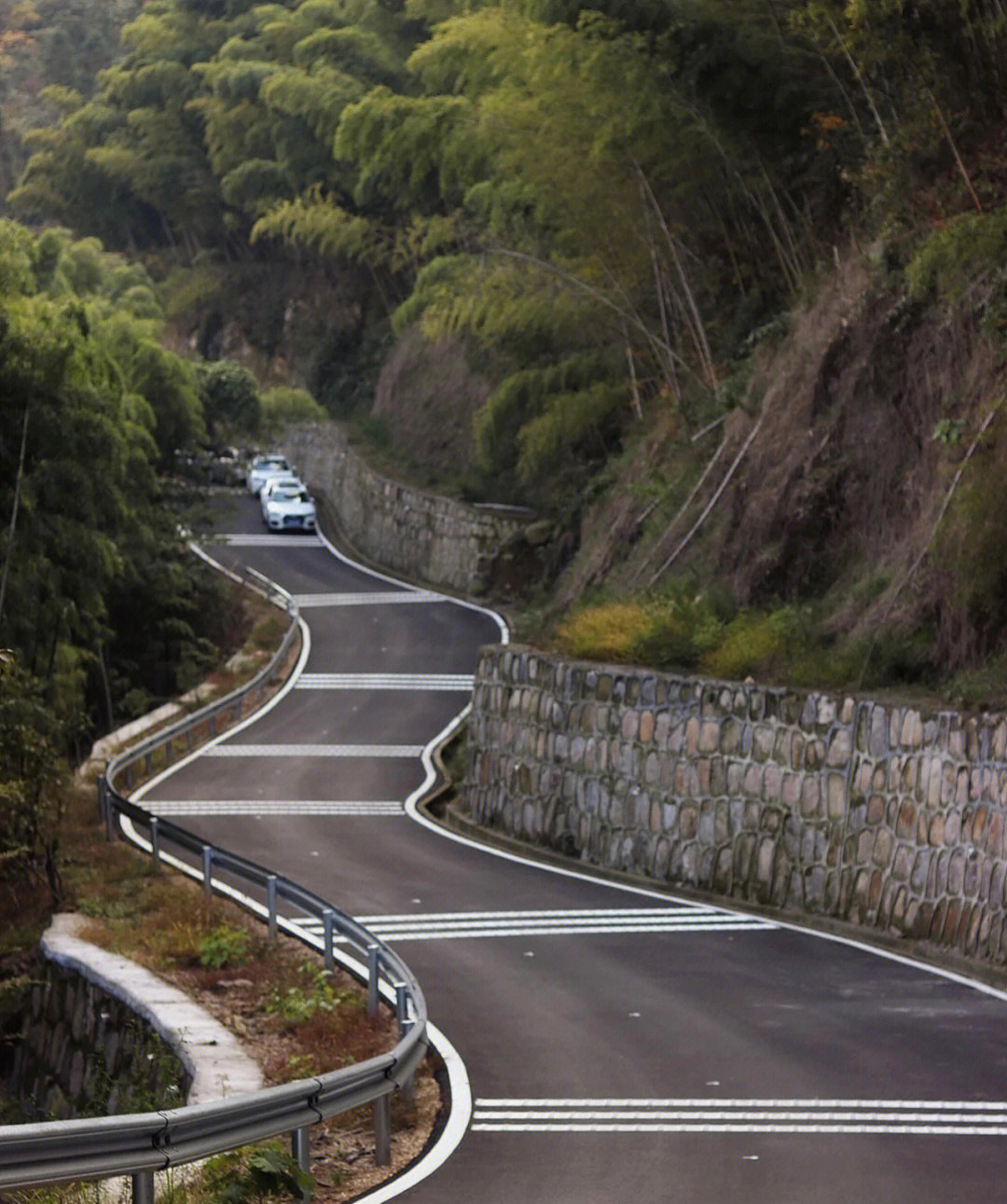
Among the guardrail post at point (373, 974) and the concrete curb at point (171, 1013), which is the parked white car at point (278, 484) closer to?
the concrete curb at point (171, 1013)

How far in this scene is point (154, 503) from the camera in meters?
43.5

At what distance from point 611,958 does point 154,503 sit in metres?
29.0

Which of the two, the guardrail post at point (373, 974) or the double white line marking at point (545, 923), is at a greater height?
the guardrail post at point (373, 974)

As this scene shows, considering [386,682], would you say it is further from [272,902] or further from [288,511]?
[288,511]

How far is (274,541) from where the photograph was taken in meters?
57.1

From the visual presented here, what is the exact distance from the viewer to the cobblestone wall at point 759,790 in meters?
16.1

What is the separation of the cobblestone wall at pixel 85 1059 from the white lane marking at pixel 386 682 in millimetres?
18280

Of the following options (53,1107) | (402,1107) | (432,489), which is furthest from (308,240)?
(402,1107)

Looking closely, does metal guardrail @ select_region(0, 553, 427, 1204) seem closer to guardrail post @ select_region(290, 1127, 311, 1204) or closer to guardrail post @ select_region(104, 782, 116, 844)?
guardrail post @ select_region(290, 1127, 311, 1204)

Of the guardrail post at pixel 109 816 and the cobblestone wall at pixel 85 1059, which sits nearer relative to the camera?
the cobblestone wall at pixel 85 1059

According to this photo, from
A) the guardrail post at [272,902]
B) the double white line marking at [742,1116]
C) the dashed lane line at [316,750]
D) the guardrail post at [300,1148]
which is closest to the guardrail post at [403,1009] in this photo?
the double white line marking at [742,1116]

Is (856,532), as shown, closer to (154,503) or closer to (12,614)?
(12,614)

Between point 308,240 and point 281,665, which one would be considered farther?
point 308,240

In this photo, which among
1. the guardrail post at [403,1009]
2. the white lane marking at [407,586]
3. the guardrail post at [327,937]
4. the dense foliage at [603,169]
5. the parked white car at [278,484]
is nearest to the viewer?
the guardrail post at [403,1009]
